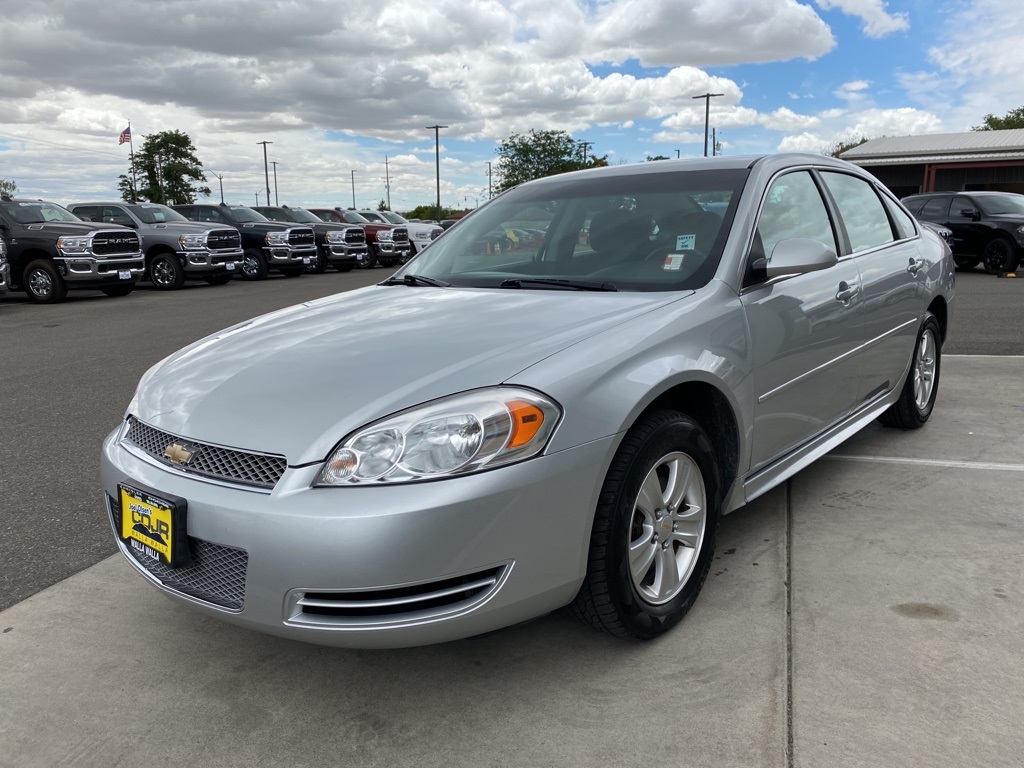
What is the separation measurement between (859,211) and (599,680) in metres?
2.84

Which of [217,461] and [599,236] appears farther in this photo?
[599,236]

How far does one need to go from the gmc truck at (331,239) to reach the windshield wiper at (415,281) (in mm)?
18709

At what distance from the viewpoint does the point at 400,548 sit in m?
2.02

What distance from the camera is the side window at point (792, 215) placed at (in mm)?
3271

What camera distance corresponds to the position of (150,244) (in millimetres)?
17281

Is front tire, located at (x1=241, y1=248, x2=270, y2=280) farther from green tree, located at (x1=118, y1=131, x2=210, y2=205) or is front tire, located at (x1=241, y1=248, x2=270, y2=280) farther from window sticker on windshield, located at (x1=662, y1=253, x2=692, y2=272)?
green tree, located at (x1=118, y1=131, x2=210, y2=205)

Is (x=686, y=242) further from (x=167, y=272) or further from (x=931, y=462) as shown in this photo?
(x=167, y=272)

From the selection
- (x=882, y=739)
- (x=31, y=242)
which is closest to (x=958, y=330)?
(x=882, y=739)

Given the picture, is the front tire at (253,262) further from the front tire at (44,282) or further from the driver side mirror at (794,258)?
the driver side mirror at (794,258)

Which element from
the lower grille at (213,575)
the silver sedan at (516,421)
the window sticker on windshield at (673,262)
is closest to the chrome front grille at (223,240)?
the silver sedan at (516,421)

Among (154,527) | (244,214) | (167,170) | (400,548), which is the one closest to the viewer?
(400,548)

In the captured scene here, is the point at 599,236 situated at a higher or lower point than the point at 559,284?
higher

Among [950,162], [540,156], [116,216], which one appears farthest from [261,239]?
[540,156]

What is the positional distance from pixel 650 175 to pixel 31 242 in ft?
46.4
